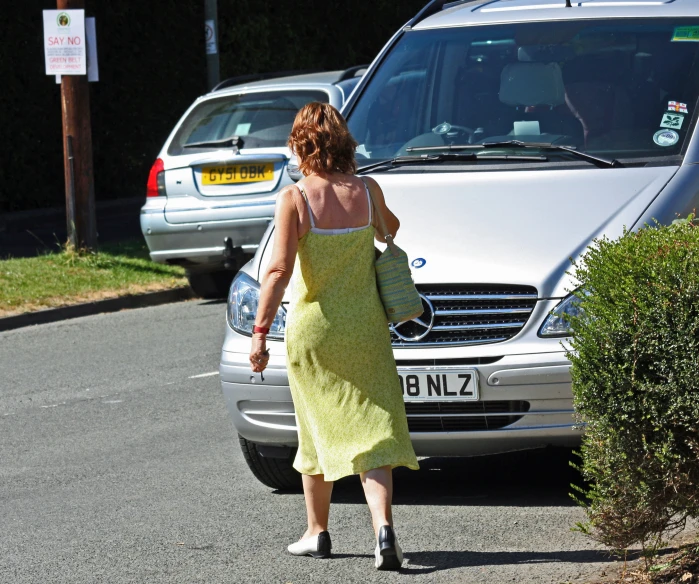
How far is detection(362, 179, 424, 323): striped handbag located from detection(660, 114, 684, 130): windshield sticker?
1888 mm

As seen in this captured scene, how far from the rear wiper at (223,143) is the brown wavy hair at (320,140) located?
7163 mm

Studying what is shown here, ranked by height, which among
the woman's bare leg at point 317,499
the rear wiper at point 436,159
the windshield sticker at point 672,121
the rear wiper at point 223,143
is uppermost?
the windshield sticker at point 672,121

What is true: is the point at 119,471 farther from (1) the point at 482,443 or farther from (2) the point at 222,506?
(1) the point at 482,443

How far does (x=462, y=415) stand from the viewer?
17.6 ft

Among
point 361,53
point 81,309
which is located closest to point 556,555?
point 81,309

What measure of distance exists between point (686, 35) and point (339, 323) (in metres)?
2.63

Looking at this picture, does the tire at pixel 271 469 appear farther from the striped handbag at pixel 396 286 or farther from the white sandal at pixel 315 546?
the striped handbag at pixel 396 286

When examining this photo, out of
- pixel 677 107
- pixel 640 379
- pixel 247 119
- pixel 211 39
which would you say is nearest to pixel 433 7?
pixel 677 107

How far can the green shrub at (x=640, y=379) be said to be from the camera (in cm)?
396

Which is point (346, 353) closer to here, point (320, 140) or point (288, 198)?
point (288, 198)

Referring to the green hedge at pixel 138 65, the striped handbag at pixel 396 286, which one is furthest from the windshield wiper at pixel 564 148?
the green hedge at pixel 138 65

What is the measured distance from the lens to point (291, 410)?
5.59 m

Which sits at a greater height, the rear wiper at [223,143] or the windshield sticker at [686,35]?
the windshield sticker at [686,35]

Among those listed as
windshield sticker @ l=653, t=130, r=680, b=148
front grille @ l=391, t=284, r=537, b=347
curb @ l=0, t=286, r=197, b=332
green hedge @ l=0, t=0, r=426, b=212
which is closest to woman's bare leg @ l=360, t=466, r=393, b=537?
front grille @ l=391, t=284, r=537, b=347
